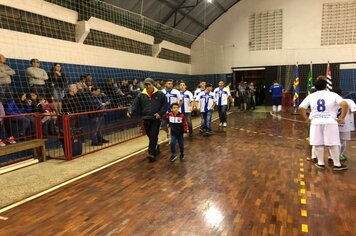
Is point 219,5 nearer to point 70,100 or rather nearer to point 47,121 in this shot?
point 70,100

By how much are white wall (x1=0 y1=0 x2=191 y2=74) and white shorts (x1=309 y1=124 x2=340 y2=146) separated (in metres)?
→ 6.88

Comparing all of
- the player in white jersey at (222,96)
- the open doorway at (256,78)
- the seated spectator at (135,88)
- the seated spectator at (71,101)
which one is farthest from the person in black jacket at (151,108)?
the open doorway at (256,78)

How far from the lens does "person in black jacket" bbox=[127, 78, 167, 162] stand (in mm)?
6070

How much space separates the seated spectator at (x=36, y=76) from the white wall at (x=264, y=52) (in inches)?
540

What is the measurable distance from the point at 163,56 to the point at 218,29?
5.49 meters

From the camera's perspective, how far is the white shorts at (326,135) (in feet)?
16.7

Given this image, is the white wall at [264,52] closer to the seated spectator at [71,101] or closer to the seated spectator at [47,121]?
the seated spectator at [71,101]

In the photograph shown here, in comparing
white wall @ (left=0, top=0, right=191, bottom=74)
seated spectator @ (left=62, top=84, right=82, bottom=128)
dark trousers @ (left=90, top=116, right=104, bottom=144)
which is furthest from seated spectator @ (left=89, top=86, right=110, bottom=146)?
white wall @ (left=0, top=0, right=191, bottom=74)

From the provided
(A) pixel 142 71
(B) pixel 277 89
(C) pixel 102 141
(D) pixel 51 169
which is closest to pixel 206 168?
(D) pixel 51 169

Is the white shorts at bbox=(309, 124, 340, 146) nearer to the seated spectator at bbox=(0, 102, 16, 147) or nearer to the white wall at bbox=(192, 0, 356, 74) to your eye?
the seated spectator at bbox=(0, 102, 16, 147)

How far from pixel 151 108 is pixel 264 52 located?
559 inches

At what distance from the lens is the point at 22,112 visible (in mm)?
6656

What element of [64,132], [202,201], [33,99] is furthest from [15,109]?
[202,201]

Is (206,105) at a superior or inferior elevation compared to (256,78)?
inferior
